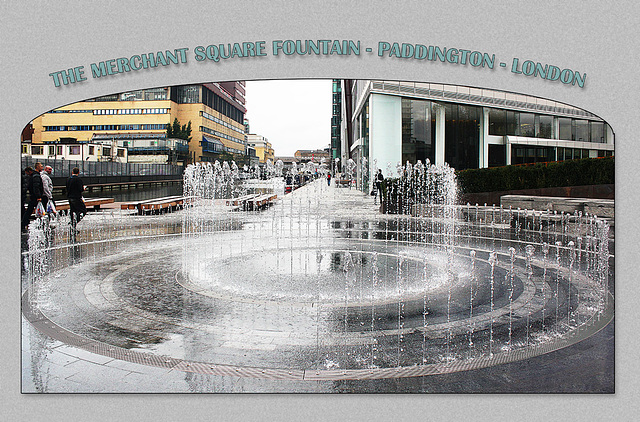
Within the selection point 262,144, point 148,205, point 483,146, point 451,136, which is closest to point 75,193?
point 148,205

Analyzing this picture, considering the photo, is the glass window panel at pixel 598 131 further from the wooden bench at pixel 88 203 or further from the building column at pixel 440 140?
the building column at pixel 440 140

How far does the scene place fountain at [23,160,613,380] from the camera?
4.50 meters

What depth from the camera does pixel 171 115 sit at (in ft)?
51.3

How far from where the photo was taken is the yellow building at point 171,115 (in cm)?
530

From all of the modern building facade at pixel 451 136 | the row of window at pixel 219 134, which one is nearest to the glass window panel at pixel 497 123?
the modern building facade at pixel 451 136

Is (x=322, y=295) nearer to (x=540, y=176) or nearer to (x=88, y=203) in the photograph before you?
(x=540, y=176)

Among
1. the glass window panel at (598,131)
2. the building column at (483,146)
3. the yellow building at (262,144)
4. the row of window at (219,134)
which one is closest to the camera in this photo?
the glass window panel at (598,131)

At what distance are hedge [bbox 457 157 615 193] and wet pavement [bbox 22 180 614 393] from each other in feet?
22.3

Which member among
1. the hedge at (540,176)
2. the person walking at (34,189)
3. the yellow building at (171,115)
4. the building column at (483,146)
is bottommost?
the person walking at (34,189)

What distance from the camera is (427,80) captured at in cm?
407

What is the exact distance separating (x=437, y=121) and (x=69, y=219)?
1785 centimetres

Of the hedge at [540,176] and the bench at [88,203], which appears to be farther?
the bench at [88,203]

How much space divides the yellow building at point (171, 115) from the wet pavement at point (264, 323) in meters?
2.15

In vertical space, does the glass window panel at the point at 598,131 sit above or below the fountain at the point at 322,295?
above
